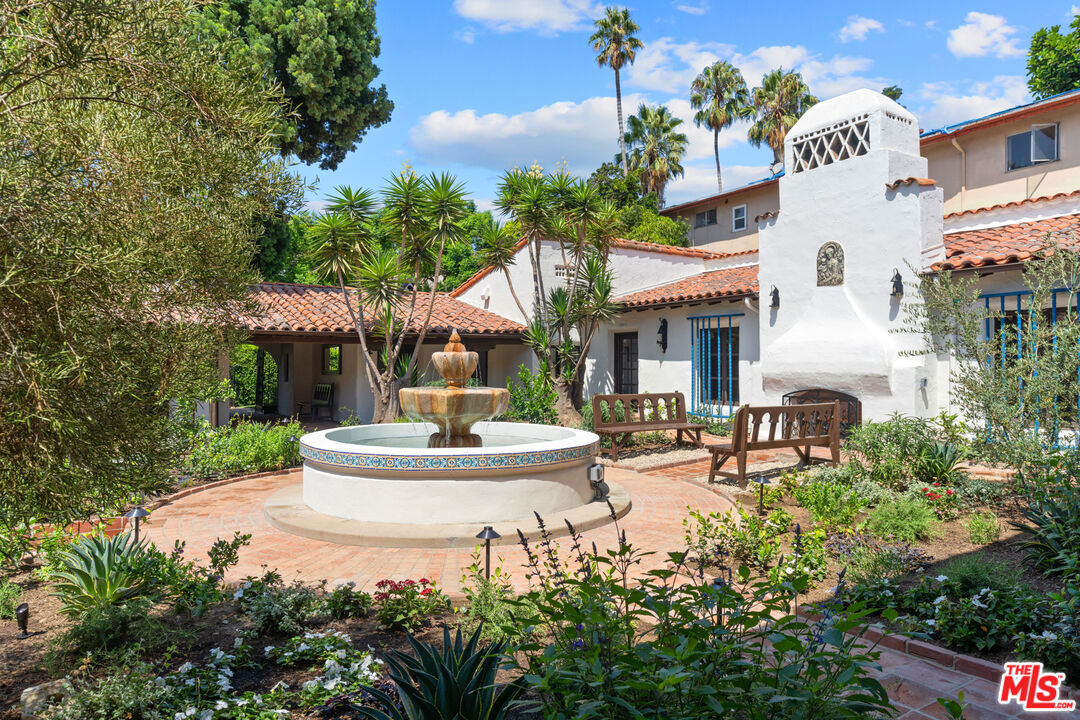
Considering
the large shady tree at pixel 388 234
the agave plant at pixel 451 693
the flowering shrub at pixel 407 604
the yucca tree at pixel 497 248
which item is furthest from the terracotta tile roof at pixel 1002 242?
the agave plant at pixel 451 693

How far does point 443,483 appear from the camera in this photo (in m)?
6.66

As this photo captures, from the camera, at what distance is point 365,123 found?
2114 cm

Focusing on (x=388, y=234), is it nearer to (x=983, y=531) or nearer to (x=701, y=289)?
(x=701, y=289)

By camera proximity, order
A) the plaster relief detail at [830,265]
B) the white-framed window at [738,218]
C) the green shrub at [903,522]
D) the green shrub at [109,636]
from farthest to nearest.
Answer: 1. the white-framed window at [738,218]
2. the plaster relief detail at [830,265]
3. the green shrub at [903,522]
4. the green shrub at [109,636]

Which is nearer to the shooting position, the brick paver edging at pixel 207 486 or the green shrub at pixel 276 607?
the green shrub at pixel 276 607

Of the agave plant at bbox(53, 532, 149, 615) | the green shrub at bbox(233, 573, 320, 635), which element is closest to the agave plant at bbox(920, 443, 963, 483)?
the green shrub at bbox(233, 573, 320, 635)

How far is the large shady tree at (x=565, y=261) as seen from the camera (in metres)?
13.5

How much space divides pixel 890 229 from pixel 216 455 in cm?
1111

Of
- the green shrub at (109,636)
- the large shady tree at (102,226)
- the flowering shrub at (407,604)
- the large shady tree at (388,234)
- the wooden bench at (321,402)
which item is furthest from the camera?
the wooden bench at (321,402)

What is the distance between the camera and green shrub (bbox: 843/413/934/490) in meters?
7.80

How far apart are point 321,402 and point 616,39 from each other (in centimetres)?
2636

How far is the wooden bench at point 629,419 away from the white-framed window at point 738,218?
36.4ft

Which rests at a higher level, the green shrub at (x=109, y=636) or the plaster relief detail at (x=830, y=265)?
the plaster relief detail at (x=830, y=265)

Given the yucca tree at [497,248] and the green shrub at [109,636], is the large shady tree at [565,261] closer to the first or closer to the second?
the yucca tree at [497,248]
